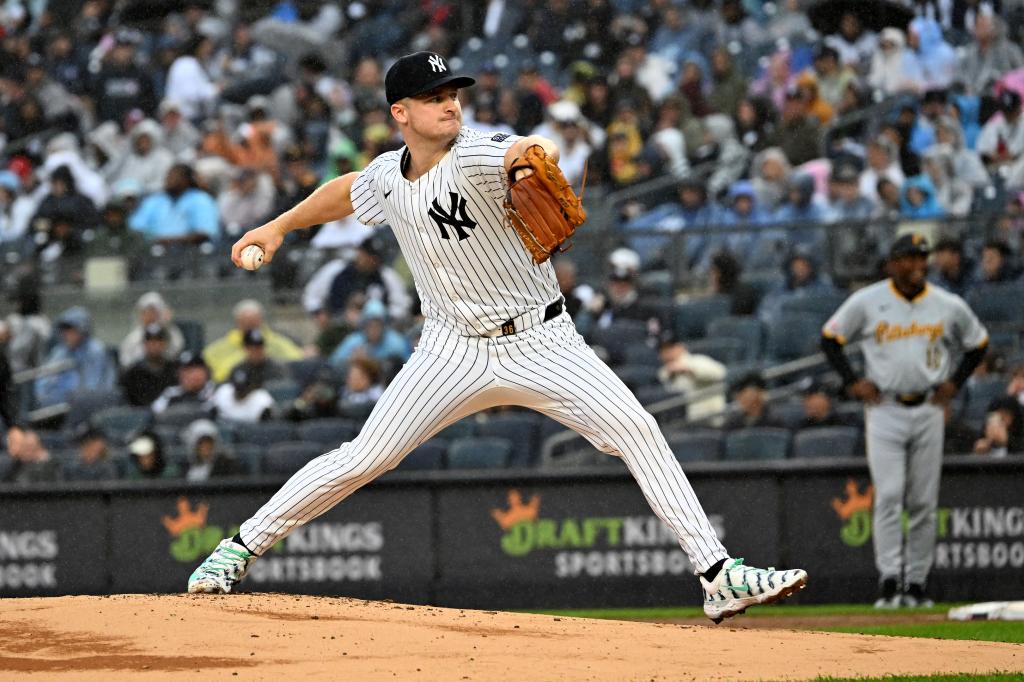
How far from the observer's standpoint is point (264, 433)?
1177cm

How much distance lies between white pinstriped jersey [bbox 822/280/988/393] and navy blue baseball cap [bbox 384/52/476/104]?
4.40 meters

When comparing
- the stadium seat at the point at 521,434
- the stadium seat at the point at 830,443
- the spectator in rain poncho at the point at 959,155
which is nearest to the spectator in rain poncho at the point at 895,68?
the spectator in rain poncho at the point at 959,155

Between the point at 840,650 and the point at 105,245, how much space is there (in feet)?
33.2

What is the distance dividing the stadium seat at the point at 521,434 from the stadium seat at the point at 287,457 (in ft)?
4.08

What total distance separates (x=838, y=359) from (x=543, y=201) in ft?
15.0

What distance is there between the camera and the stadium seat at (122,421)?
1224cm

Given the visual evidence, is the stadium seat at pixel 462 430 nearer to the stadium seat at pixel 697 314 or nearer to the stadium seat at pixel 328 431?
the stadium seat at pixel 328 431

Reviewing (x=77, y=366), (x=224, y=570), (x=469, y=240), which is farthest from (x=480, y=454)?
(x=469, y=240)

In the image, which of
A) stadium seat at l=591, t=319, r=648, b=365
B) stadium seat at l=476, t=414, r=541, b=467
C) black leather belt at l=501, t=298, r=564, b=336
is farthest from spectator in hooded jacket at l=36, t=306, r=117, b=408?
black leather belt at l=501, t=298, r=564, b=336

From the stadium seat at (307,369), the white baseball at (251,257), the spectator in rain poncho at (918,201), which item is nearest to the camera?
the white baseball at (251,257)

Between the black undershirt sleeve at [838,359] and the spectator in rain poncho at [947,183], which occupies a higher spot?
the spectator in rain poncho at [947,183]

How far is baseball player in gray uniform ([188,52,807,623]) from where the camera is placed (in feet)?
18.7

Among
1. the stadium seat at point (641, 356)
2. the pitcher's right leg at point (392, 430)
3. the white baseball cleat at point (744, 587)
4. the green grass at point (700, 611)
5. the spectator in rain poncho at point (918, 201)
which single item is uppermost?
the spectator in rain poncho at point (918, 201)

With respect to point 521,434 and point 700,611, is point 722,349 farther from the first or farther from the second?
point 700,611
